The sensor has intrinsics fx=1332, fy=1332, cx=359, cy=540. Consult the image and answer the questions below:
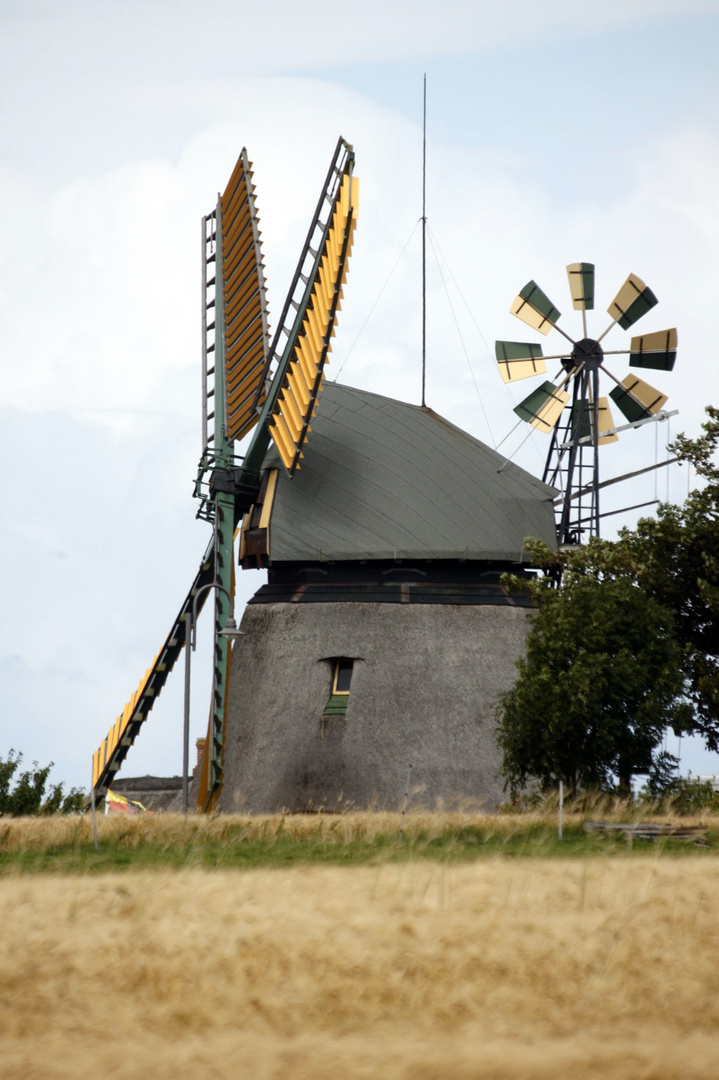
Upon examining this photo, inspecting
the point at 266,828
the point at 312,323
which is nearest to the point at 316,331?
the point at 312,323

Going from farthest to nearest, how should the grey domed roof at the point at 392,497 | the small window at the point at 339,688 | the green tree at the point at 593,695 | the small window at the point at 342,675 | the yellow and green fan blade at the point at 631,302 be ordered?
the yellow and green fan blade at the point at 631,302, the grey domed roof at the point at 392,497, the small window at the point at 342,675, the small window at the point at 339,688, the green tree at the point at 593,695

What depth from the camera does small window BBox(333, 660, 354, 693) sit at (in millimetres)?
28438

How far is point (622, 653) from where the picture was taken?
2536cm

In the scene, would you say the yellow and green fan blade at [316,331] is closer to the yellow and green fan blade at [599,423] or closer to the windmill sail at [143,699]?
the windmill sail at [143,699]

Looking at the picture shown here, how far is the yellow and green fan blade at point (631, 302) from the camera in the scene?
31.4 m

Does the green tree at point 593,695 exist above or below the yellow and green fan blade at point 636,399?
below

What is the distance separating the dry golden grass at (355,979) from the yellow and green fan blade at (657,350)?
20.5 m

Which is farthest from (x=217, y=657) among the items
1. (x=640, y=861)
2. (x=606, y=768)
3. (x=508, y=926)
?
(x=508, y=926)

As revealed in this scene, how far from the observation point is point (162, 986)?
1080 cm

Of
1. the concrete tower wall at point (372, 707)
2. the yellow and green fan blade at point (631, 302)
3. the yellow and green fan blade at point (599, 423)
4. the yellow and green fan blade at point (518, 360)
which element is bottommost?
the concrete tower wall at point (372, 707)

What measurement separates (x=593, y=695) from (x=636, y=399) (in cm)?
981

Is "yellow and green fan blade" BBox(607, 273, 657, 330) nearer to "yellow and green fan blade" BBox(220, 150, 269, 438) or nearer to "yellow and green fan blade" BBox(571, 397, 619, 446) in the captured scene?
"yellow and green fan blade" BBox(571, 397, 619, 446)

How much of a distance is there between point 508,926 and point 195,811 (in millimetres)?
19063

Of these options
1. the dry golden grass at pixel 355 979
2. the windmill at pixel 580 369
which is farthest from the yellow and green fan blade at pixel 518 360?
the dry golden grass at pixel 355 979
